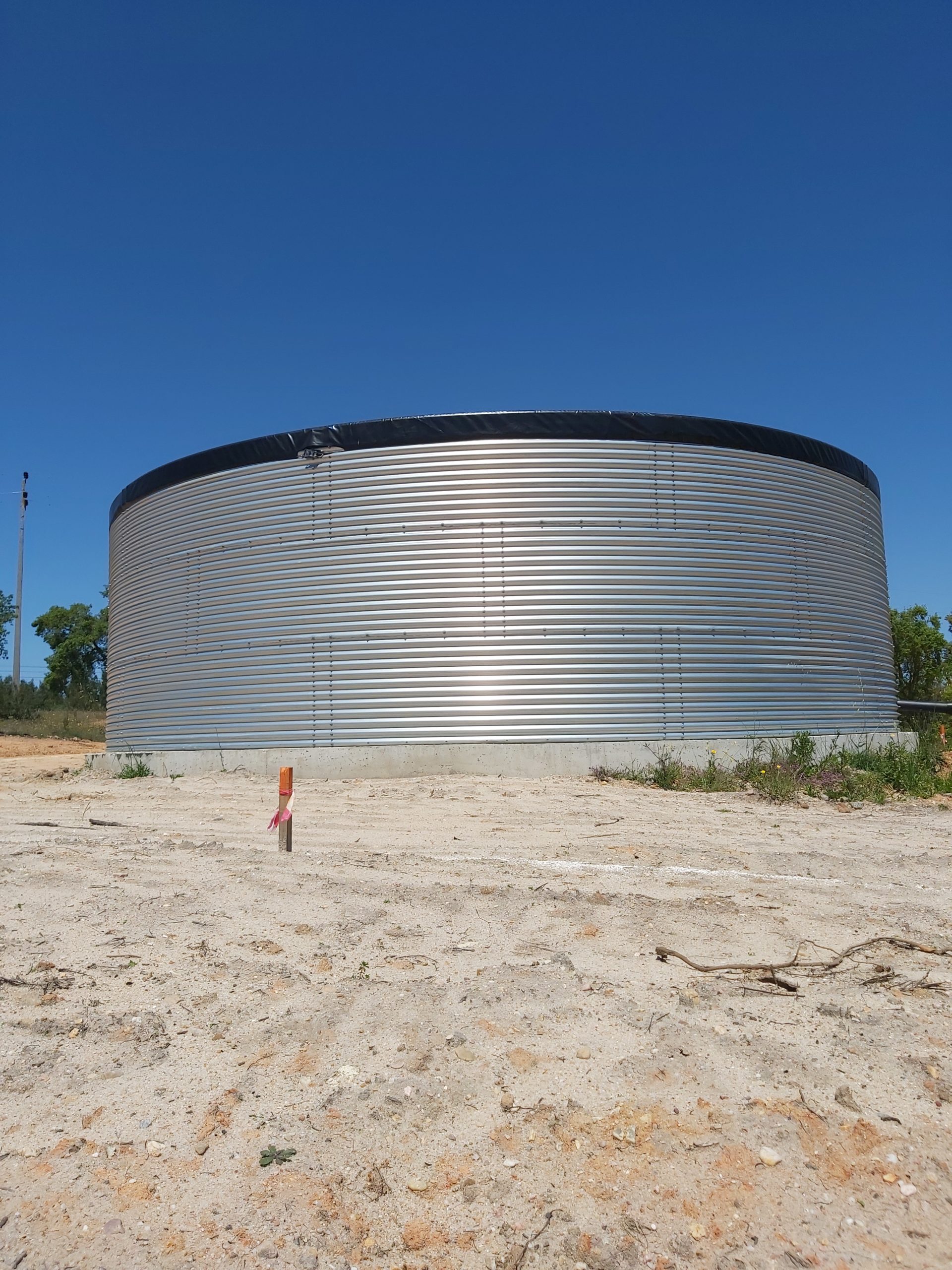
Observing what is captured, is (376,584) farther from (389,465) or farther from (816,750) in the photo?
(816,750)

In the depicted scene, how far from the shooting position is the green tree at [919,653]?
33188mm

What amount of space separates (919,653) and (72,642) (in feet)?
161

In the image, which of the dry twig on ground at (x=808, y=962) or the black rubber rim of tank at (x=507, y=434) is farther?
the black rubber rim of tank at (x=507, y=434)

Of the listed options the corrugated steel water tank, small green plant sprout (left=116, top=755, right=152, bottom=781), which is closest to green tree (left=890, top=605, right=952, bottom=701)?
the corrugated steel water tank

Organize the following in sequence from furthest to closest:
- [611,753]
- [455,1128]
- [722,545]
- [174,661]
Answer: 1. [174,661]
2. [722,545]
3. [611,753]
4. [455,1128]

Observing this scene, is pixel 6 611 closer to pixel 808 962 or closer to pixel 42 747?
pixel 42 747

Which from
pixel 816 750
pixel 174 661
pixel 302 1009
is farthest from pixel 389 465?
pixel 302 1009

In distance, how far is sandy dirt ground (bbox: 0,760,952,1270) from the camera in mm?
2979

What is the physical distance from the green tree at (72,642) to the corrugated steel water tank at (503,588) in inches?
1899

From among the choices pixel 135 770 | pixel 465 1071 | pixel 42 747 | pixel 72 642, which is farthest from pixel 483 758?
pixel 72 642

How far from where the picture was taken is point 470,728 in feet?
45.4

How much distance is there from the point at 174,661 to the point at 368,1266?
1437cm

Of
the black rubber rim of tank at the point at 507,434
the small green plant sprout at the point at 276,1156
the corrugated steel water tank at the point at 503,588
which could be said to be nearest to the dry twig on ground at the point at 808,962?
the small green plant sprout at the point at 276,1156

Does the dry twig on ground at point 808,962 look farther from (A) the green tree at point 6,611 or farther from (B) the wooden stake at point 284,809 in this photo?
(A) the green tree at point 6,611
